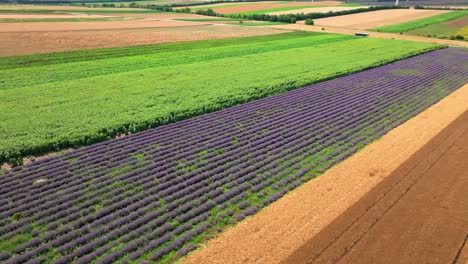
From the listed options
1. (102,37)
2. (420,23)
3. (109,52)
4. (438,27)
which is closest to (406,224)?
(109,52)

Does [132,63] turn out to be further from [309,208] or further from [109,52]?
[309,208]

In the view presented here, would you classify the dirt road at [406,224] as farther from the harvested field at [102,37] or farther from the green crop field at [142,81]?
the harvested field at [102,37]

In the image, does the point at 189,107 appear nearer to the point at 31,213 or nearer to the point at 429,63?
the point at 31,213

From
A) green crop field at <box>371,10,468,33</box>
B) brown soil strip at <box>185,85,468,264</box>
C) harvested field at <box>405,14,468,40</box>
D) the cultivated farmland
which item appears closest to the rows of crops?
the cultivated farmland

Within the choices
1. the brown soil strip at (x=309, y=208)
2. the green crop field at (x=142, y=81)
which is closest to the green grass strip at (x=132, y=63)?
the green crop field at (x=142, y=81)

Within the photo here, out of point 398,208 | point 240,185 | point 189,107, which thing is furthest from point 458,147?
point 189,107

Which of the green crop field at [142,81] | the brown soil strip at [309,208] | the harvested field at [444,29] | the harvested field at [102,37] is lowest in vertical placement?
the brown soil strip at [309,208]
